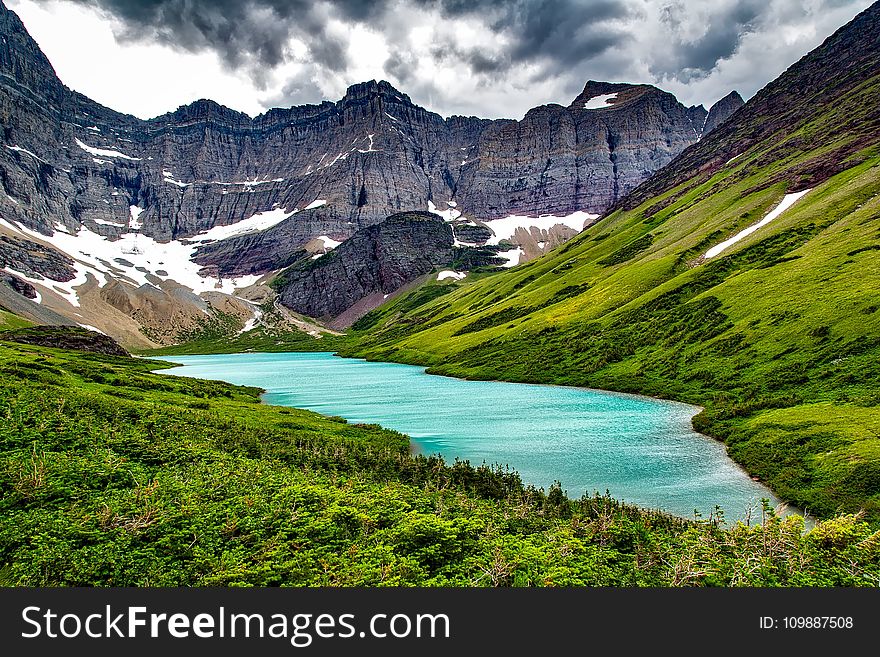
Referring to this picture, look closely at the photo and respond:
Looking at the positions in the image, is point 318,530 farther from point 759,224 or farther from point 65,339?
point 65,339

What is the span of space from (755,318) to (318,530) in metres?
70.6

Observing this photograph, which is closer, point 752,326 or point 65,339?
point 752,326

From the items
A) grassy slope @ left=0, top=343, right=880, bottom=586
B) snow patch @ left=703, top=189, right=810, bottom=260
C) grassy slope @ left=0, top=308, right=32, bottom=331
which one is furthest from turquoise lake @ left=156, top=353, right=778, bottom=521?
grassy slope @ left=0, top=308, right=32, bottom=331

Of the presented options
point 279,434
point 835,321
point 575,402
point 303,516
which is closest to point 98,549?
point 303,516

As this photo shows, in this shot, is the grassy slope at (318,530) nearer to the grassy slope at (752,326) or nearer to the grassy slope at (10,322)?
the grassy slope at (752,326)

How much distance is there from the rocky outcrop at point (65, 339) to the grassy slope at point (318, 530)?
126154 mm

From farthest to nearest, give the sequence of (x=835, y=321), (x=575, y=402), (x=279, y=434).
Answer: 1. (x=575, y=402)
2. (x=835, y=321)
3. (x=279, y=434)

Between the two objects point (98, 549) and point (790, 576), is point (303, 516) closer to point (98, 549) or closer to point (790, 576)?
point (98, 549)

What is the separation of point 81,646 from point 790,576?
18.1 meters

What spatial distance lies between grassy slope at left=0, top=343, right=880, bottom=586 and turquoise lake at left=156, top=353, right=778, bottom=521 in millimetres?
7200

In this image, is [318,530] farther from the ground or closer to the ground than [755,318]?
closer to the ground

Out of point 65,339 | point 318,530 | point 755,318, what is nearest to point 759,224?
point 755,318

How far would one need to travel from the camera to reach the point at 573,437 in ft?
158

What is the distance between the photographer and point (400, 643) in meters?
9.87
